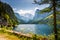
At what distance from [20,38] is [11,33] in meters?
1.15

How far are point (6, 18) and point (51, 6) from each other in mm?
14961

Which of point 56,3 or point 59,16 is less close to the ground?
point 56,3

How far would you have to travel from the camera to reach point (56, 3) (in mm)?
6426

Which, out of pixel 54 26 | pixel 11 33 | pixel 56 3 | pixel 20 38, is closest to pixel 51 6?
pixel 56 3

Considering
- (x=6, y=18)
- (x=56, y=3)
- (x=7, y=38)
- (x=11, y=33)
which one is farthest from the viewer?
(x=6, y=18)

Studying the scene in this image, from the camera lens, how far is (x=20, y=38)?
8.21 meters

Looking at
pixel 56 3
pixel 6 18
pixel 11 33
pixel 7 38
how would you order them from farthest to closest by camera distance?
pixel 6 18 → pixel 11 33 → pixel 7 38 → pixel 56 3

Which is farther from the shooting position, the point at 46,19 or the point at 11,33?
the point at 11,33

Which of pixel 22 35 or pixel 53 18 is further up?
pixel 53 18

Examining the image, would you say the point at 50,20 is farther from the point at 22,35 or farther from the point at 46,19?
the point at 22,35

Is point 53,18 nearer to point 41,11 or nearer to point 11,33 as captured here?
point 41,11

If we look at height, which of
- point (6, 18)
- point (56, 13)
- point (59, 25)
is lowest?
point (6, 18)

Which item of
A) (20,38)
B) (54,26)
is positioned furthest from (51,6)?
(20,38)

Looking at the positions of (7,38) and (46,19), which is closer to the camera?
(46,19)
